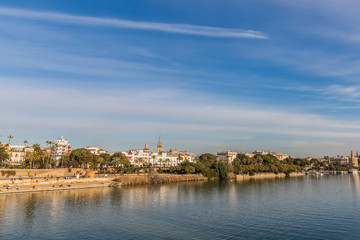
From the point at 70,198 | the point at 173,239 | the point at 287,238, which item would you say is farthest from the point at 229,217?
the point at 70,198

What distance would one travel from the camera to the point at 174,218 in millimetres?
47750

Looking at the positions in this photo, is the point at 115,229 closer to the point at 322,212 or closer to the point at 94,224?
the point at 94,224

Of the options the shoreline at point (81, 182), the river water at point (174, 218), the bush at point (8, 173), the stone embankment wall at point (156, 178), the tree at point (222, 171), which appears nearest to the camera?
the river water at point (174, 218)

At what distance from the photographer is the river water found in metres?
38.7

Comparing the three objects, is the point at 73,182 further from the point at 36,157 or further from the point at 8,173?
the point at 36,157

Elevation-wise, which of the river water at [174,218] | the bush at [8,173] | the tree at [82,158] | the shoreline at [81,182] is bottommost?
the river water at [174,218]

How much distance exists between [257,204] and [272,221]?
16.1 m

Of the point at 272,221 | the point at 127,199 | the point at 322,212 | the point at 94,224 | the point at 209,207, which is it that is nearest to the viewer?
the point at 94,224

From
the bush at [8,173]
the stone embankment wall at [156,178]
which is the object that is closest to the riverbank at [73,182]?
the stone embankment wall at [156,178]

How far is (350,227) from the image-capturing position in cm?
4259

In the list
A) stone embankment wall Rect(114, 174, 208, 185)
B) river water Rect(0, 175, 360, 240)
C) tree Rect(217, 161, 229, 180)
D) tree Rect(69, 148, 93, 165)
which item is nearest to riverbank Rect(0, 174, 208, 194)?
stone embankment wall Rect(114, 174, 208, 185)

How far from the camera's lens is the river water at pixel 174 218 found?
38.7m

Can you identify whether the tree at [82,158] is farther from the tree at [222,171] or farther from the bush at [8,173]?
the tree at [222,171]

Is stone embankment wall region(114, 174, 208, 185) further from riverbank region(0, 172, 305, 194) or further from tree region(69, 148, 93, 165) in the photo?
tree region(69, 148, 93, 165)
